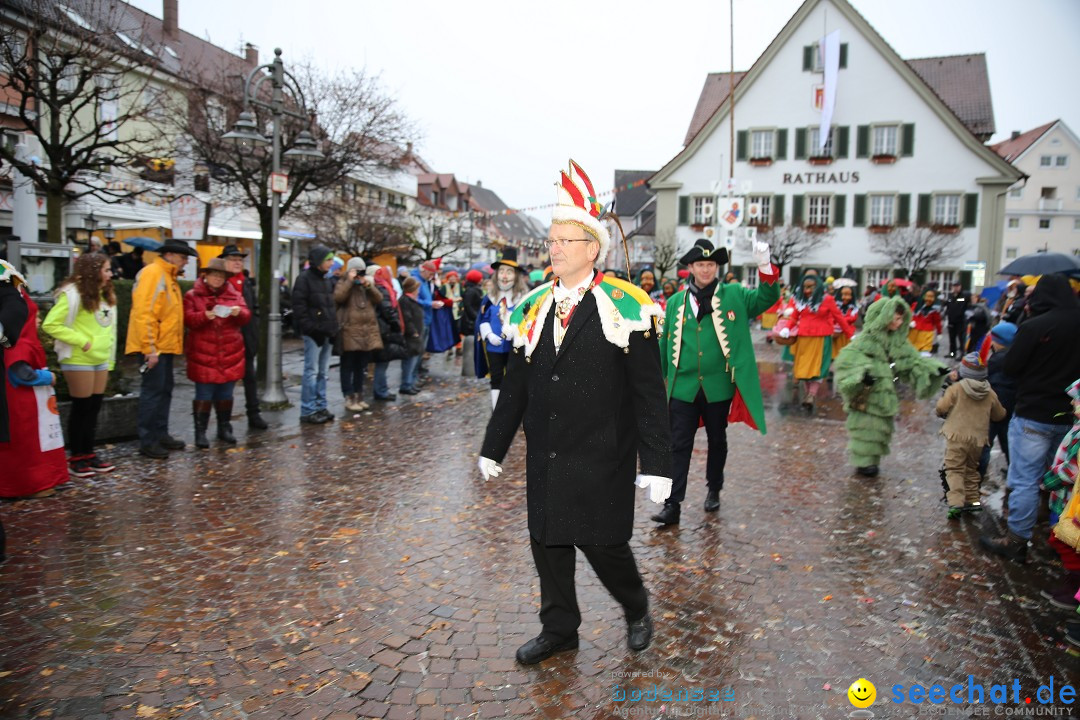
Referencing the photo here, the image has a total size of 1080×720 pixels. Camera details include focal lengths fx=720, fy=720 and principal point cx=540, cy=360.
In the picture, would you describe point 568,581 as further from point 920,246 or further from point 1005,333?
point 920,246

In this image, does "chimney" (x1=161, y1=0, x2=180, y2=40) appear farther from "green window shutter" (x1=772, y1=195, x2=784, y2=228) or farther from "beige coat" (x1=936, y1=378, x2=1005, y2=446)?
"beige coat" (x1=936, y1=378, x2=1005, y2=446)

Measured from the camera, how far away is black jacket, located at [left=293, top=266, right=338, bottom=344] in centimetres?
917

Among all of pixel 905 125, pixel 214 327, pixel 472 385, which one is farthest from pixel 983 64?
pixel 214 327

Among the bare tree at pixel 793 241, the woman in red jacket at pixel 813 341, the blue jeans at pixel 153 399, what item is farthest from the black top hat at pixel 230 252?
the bare tree at pixel 793 241

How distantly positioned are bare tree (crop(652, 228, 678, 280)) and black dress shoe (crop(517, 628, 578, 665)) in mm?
33375

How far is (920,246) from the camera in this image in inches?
1336

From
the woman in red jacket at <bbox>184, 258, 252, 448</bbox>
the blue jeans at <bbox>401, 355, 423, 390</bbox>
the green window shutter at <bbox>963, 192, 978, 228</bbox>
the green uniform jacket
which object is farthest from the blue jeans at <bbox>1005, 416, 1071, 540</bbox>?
the green window shutter at <bbox>963, 192, 978, 228</bbox>

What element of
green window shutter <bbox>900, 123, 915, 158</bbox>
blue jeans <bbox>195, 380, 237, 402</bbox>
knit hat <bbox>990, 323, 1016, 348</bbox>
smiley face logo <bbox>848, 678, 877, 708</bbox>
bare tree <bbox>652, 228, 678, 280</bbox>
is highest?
green window shutter <bbox>900, 123, 915, 158</bbox>

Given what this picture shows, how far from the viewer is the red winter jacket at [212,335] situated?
771 cm

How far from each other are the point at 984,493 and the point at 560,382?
5434 millimetres

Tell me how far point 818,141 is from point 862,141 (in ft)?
6.77

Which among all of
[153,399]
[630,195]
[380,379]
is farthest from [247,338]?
[630,195]

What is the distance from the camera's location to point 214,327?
7828 millimetres

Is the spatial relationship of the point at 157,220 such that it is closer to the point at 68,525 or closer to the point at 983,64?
the point at 68,525
